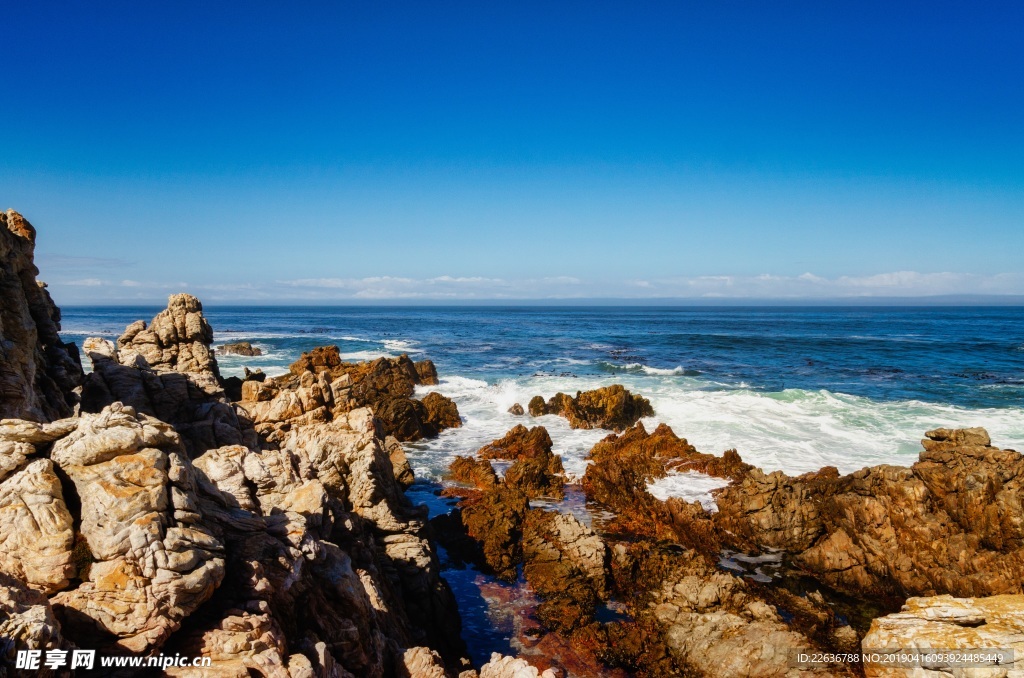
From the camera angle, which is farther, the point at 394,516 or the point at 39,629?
the point at 394,516

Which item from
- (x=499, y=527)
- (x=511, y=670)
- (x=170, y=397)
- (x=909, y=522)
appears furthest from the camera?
(x=170, y=397)

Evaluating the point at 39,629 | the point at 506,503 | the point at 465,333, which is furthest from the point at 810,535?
the point at 465,333

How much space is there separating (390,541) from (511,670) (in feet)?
15.5

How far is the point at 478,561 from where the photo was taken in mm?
15055

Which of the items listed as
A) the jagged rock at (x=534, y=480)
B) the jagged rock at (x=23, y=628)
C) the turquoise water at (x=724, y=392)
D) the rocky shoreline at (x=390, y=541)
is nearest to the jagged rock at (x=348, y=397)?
the rocky shoreline at (x=390, y=541)

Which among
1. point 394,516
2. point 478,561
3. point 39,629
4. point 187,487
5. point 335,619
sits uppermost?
point 187,487

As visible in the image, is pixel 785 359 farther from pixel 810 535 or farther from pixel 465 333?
pixel 465 333

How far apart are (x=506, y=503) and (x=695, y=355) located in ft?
154

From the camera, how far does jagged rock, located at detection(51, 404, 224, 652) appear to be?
203 inches

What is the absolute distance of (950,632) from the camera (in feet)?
29.5

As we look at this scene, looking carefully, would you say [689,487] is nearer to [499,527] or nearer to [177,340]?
[499,527]

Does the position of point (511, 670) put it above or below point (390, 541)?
below

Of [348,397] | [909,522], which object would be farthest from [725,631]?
[348,397]

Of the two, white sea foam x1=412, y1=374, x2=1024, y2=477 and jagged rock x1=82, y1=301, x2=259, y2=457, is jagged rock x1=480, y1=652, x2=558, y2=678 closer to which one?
jagged rock x1=82, y1=301, x2=259, y2=457
